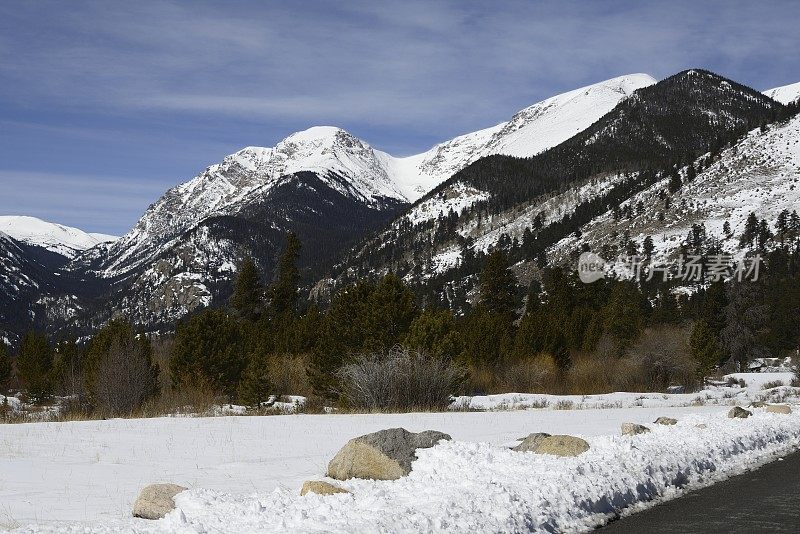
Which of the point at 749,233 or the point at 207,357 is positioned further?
the point at 749,233

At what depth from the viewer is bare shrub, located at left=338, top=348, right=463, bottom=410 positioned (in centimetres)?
2022

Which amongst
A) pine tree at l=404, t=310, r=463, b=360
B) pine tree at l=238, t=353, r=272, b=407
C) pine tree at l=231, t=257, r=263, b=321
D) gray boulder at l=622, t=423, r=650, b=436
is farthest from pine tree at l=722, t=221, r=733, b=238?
gray boulder at l=622, t=423, r=650, b=436

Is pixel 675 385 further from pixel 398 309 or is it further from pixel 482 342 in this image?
pixel 398 309

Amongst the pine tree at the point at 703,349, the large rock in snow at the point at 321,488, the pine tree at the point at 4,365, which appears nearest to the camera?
the large rock in snow at the point at 321,488

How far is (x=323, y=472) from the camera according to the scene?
32.6 ft

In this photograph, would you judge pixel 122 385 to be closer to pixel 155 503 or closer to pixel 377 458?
pixel 377 458

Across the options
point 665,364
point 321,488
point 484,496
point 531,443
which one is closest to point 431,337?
point 531,443

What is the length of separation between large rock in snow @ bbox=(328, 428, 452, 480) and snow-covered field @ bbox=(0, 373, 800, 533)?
0.21m

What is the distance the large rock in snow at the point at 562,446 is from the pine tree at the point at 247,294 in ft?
181

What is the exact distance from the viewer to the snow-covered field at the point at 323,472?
659 cm

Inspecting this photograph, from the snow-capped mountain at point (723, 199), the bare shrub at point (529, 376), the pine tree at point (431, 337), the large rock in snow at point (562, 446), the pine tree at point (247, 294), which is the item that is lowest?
the bare shrub at point (529, 376)

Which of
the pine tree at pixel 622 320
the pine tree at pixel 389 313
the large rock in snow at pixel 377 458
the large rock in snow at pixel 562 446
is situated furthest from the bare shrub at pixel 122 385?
the pine tree at pixel 622 320

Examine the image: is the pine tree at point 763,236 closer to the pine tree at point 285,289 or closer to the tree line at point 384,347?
the tree line at point 384,347

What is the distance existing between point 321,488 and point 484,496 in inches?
68.0
